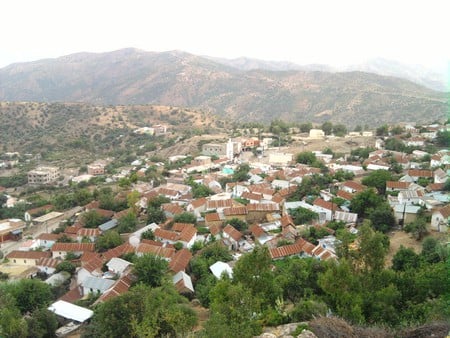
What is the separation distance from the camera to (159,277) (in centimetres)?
1517

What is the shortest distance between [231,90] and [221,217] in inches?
3503

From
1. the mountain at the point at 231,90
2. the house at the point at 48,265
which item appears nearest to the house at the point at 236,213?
the house at the point at 48,265

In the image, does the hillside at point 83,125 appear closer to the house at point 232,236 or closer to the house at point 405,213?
the house at point 232,236

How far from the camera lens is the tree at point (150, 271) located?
15.2 m

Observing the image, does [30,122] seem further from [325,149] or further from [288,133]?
[325,149]

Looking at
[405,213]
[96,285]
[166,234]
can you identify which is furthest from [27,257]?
[405,213]

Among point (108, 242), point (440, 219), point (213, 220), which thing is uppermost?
point (440, 219)

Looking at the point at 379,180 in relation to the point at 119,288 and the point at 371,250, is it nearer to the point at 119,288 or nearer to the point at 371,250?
the point at 371,250

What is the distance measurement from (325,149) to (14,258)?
28.6m

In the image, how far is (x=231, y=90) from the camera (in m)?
109

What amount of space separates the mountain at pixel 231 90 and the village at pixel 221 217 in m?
20.2

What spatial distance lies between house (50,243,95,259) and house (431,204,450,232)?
16.9m

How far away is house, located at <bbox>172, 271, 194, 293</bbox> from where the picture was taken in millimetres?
15047

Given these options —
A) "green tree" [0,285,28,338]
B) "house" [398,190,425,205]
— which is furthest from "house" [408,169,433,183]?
"green tree" [0,285,28,338]
